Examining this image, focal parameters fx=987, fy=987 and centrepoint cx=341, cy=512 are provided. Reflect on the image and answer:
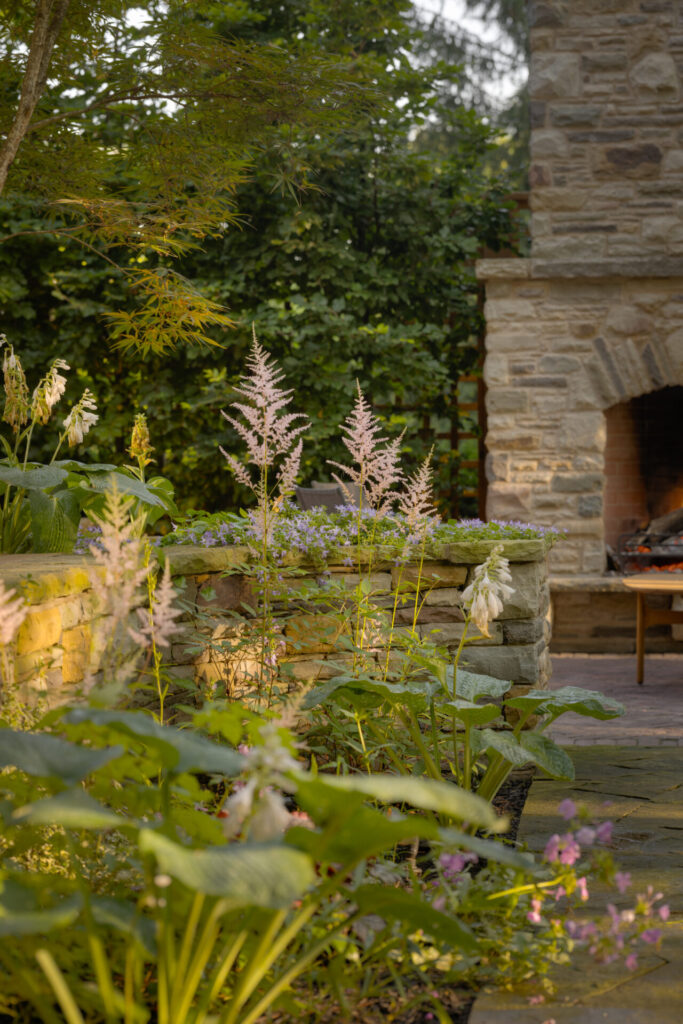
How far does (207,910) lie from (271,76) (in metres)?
3.56

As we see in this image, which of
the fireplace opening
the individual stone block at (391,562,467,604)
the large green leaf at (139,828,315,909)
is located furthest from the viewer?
the fireplace opening

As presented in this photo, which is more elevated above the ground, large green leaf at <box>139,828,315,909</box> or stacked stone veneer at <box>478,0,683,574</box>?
stacked stone veneer at <box>478,0,683,574</box>

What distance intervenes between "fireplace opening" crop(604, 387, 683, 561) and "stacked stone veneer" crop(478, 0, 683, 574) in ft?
1.57

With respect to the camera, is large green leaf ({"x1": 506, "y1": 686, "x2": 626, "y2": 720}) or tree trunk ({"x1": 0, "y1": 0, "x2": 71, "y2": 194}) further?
tree trunk ({"x1": 0, "y1": 0, "x2": 71, "y2": 194})

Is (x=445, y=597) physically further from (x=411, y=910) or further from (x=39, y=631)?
(x=411, y=910)

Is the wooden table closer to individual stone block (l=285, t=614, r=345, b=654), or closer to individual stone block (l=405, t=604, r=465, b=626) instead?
individual stone block (l=405, t=604, r=465, b=626)

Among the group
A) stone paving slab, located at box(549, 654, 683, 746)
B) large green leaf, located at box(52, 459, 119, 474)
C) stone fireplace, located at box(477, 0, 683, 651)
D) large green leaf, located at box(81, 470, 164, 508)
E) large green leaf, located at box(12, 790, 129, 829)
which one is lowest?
stone paving slab, located at box(549, 654, 683, 746)

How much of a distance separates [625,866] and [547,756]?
1.01 feet

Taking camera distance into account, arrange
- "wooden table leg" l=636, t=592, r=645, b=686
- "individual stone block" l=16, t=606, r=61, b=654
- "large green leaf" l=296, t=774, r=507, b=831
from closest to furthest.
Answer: "large green leaf" l=296, t=774, r=507, b=831, "individual stone block" l=16, t=606, r=61, b=654, "wooden table leg" l=636, t=592, r=645, b=686

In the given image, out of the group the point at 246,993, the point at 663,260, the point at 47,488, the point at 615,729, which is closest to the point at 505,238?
the point at 663,260

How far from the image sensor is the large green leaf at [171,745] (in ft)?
4.12

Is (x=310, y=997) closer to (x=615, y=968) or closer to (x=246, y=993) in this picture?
(x=246, y=993)

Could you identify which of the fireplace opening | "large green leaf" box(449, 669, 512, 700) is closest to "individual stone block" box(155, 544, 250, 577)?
"large green leaf" box(449, 669, 512, 700)

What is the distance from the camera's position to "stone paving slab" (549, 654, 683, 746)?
3943 millimetres
